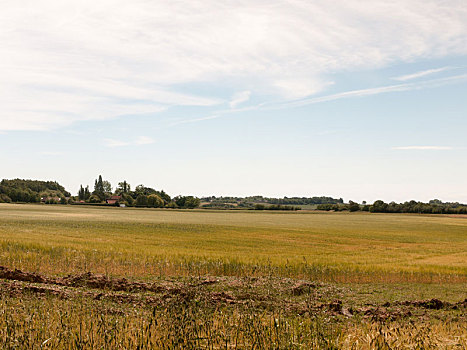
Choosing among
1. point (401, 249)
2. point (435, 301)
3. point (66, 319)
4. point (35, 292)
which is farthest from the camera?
point (401, 249)

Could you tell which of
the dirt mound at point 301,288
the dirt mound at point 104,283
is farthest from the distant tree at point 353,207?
the dirt mound at point 104,283

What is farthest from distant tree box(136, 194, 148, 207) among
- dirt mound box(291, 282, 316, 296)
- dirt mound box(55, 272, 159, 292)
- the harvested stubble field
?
dirt mound box(291, 282, 316, 296)

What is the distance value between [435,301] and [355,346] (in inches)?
399

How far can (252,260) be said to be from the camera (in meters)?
25.4

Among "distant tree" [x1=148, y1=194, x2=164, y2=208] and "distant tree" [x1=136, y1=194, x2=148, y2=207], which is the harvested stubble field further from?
"distant tree" [x1=136, y1=194, x2=148, y2=207]

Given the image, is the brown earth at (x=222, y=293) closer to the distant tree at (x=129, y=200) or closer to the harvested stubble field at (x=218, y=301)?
the harvested stubble field at (x=218, y=301)

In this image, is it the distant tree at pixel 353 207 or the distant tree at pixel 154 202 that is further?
the distant tree at pixel 154 202

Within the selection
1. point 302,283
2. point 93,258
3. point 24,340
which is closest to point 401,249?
point 302,283

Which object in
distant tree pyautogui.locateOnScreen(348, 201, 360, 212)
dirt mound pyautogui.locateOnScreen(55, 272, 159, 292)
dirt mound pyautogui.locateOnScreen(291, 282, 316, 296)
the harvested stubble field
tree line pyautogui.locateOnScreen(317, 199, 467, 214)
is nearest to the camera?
the harvested stubble field

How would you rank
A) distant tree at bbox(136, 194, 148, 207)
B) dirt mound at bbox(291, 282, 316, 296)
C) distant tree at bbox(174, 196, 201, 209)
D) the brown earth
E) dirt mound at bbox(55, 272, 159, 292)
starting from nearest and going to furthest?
the brown earth, dirt mound at bbox(55, 272, 159, 292), dirt mound at bbox(291, 282, 316, 296), distant tree at bbox(136, 194, 148, 207), distant tree at bbox(174, 196, 201, 209)

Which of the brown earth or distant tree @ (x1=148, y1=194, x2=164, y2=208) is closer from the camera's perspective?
the brown earth

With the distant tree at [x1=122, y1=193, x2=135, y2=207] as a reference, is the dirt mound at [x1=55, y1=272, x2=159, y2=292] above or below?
below

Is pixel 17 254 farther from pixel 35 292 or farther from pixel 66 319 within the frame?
pixel 66 319

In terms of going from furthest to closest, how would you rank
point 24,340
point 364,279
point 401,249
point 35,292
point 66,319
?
point 401,249 < point 364,279 < point 35,292 < point 66,319 < point 24,340
